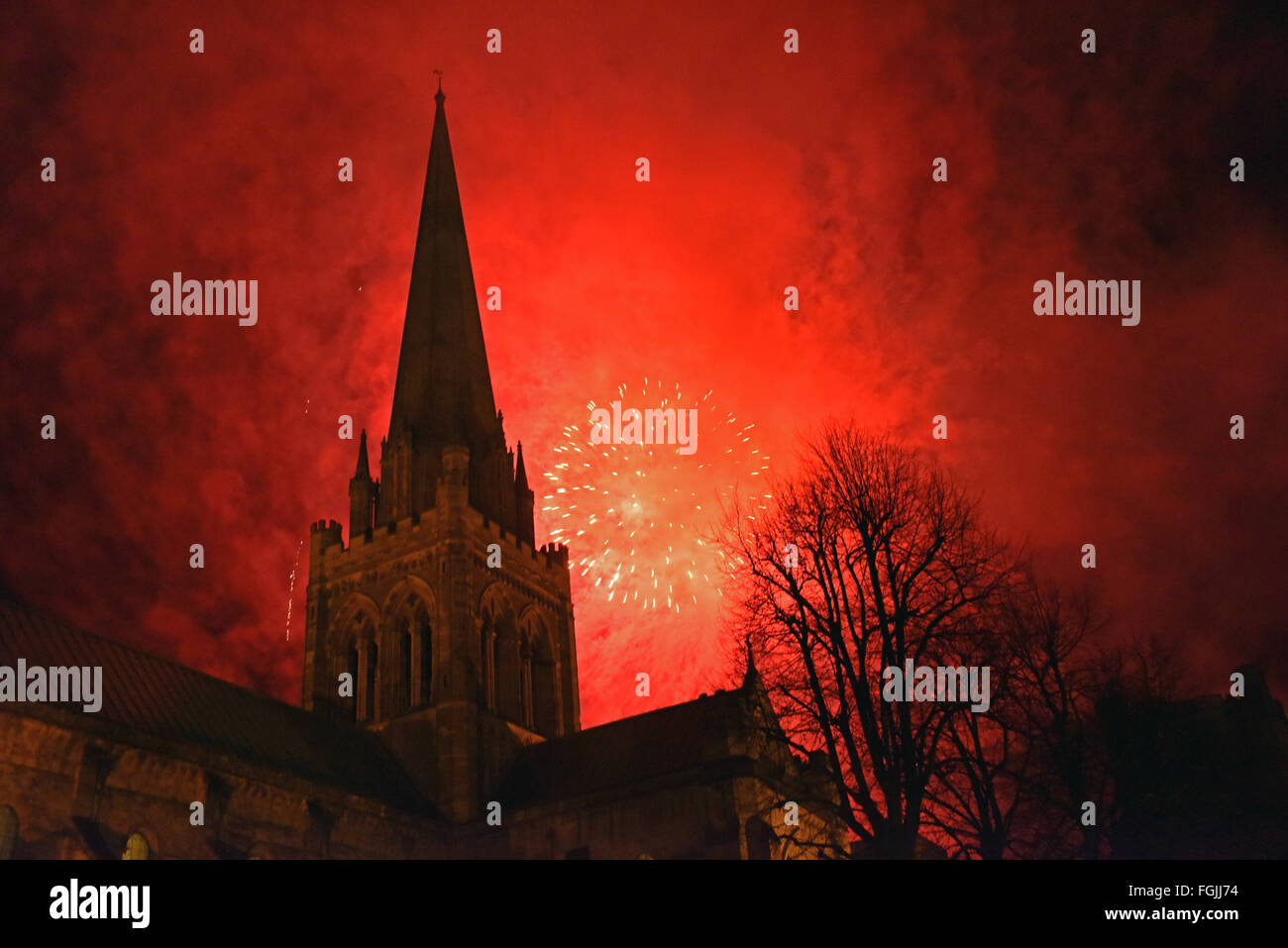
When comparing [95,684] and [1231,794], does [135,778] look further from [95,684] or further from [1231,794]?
[1231,794]

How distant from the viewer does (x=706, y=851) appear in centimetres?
3622

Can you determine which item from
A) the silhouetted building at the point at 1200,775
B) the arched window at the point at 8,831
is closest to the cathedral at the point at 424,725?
the arched window at the point at 8,831

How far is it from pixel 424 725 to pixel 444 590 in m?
5.30

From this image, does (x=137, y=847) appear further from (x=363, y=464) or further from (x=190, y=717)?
(x=363, y=464)

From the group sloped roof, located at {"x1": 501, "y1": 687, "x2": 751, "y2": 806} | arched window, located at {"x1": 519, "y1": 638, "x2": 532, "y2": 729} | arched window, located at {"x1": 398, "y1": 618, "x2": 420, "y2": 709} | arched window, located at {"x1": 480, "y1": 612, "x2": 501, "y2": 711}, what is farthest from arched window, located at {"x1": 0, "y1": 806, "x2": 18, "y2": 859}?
arched window, located at {"x1": 519, "y1": 638, "x2": 532, "y2": 729}

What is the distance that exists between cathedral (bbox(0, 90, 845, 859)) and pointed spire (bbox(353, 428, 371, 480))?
113mm

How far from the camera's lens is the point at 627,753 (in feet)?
138

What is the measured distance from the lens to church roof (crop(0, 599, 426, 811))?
101 feet

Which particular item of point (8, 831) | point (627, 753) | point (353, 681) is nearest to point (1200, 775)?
point (627, 753)

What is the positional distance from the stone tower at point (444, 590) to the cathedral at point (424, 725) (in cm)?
10

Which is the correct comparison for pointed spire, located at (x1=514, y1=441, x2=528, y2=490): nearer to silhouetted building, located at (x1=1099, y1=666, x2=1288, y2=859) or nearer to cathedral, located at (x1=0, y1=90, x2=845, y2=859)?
cathedral, located at (x1=0, y1=90, x2=845, y2=859)

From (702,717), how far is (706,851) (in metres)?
5.88

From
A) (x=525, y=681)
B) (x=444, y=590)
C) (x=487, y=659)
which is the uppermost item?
(x=444, y=590)

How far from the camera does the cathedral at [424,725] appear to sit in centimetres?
2994
